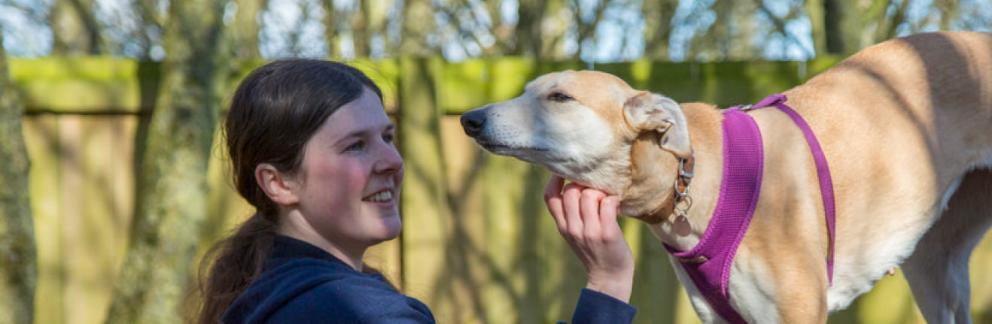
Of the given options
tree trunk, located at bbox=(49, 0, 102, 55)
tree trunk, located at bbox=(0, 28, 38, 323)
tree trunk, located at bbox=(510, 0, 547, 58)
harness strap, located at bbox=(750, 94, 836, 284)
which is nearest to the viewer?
harness strap, located at bbox=(750, 94, 836, 284)

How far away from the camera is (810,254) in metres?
3.51

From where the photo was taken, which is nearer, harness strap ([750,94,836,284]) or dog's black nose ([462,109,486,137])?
dog's black nose ([462,109,486,137])

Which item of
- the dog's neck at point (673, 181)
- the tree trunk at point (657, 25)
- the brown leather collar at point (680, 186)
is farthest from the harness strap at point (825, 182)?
the tree trunk at point (657, 25)

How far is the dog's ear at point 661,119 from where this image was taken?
322cm

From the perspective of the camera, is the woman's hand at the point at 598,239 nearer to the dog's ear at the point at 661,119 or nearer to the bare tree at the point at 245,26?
the dog's ear at the point at 661,119

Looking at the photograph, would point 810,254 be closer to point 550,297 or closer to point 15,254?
point 550,297

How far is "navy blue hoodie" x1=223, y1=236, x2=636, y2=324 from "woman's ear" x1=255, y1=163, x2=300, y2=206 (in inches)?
3.9

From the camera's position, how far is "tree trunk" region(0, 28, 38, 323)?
4402 millimetres

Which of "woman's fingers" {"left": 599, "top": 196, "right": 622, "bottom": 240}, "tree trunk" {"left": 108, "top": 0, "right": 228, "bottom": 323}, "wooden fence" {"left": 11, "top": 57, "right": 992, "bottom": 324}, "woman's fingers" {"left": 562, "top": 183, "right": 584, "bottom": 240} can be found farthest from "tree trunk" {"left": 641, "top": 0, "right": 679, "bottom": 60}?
"woman's fingers" {"left": 599, "top": 196, "right": 622, "bottom": 240}

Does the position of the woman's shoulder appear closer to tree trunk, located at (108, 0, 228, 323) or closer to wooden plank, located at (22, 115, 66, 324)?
tree trunk, located at (108, 0, 228, 323)

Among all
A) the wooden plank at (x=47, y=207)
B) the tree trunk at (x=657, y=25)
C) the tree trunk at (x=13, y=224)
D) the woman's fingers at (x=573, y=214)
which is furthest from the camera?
the tree trunk at (x=657, y=25)

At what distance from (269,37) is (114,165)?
30.5 feet

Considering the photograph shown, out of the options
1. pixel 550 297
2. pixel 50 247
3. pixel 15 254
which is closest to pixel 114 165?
pixel 50 247

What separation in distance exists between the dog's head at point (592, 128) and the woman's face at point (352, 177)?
119cm
